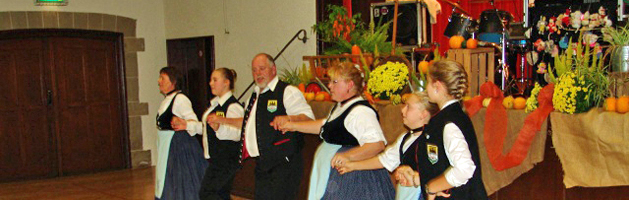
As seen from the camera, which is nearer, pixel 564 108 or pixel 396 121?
pixel 564 108

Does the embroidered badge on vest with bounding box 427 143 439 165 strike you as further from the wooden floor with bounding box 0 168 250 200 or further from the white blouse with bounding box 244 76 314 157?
the wooden floor with bounding box 0 168 250 200

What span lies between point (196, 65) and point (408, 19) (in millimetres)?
3359

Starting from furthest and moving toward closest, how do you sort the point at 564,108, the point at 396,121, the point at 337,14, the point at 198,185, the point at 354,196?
the point at 337,14
the point at 198,185
the point at 396,121
the point at 564,108
the point at 354,196

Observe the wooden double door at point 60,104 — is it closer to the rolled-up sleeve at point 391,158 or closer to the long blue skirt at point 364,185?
the long blue skirt at point 364,185

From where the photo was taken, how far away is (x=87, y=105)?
28.6 feet

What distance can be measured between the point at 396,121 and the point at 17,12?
18.3 feet

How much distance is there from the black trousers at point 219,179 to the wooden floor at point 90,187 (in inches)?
67.8

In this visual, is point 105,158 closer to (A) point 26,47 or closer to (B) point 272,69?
(A) point 26,47

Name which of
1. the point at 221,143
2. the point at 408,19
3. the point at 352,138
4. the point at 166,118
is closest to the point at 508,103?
the point at 352,138

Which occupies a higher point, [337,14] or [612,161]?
[337,14]

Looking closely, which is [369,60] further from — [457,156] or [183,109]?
[457,156]

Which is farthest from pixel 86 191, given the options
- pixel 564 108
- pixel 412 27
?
pixel 564 108

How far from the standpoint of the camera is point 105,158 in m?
8.91

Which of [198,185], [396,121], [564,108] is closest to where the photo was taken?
[564,108]
